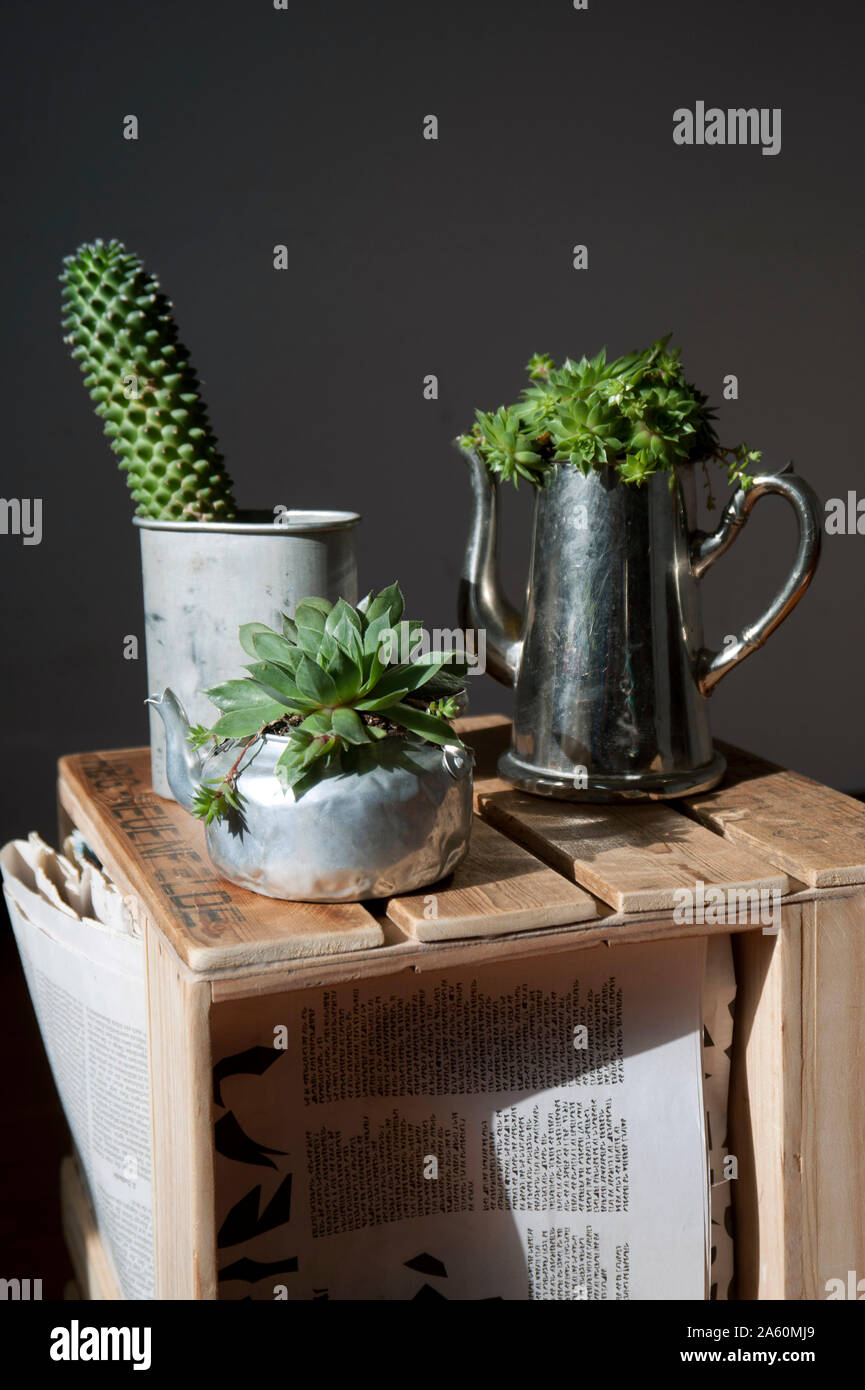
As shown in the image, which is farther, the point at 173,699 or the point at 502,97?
the point at 502,97

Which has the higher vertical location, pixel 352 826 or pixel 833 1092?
pixel 352 826

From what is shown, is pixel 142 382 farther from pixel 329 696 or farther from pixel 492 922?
pixel 492 922

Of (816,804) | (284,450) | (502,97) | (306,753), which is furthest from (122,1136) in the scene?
(502,97)

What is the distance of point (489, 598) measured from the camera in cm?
101

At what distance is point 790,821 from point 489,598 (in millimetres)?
296

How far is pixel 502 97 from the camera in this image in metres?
2.40

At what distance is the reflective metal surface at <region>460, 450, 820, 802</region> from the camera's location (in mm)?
909

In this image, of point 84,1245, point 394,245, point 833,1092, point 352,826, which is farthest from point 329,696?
point 394,245

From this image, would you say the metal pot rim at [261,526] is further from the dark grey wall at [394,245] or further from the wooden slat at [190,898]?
the dark grey wall at [394,245]

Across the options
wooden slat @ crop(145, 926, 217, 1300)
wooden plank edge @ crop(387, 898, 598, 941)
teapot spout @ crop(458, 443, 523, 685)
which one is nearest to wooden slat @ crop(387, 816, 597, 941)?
wooden plank edge @ crop(387, 898, 598, 941)

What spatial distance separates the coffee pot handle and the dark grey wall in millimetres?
1579
